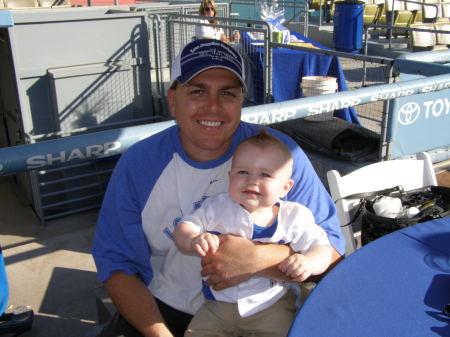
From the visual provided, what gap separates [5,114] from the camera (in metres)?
5.65

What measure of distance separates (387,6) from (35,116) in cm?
1326

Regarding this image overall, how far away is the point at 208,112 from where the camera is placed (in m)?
1.87

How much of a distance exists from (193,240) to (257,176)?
0.33 meters

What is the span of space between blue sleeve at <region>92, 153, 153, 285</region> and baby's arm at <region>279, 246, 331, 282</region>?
1.79 feet

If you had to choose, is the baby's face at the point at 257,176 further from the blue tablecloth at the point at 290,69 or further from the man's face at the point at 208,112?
the blue tablecloth at the point at 290,69

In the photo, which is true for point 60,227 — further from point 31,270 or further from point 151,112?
point 151,112

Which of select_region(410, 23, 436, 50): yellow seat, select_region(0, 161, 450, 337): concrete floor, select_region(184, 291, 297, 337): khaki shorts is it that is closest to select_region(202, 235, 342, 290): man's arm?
select_region(184, 291, 297, 337): khaki shorts

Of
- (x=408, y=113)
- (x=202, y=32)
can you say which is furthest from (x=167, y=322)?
(x=202, y=32)

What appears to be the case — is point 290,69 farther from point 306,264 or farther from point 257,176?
point 306,264

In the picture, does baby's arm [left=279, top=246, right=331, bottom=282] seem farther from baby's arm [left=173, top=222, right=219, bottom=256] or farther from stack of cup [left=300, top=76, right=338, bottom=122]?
stack of cup [left=300, top=76, right=338, bottom=122]

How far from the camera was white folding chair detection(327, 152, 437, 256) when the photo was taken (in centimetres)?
246

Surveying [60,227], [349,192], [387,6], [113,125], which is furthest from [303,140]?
[387,6]

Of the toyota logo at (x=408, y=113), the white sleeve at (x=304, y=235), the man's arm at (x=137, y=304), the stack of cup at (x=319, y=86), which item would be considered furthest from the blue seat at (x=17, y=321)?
the stack of cup at (x=319, y=86)

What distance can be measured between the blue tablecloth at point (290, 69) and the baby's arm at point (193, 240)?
189 inches
